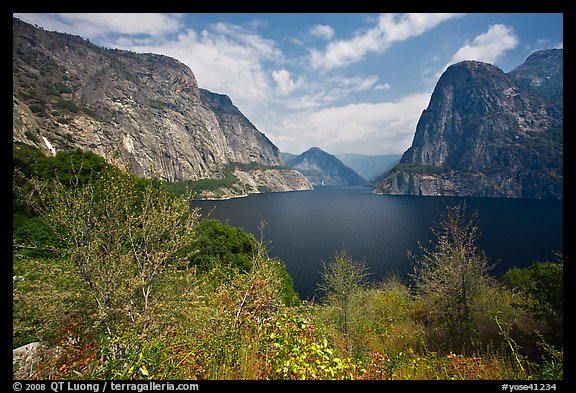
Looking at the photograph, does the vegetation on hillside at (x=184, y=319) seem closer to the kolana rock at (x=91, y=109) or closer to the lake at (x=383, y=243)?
the lake at (x=383, y=243)

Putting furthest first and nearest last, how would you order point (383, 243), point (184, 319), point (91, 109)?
point (91, 109) → point (383, 243) → point (184, 319)

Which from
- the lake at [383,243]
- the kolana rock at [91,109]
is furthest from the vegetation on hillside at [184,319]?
the kolana rock at [91,109]

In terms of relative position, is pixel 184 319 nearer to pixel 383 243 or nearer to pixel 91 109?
pixel 383 243

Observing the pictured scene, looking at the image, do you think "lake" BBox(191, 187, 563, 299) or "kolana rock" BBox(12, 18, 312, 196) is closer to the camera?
"lake" BBox(191, 187, 563, 299)

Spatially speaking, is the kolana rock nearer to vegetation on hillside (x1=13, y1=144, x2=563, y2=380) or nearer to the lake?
the lake

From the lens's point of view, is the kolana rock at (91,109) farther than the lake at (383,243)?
Yes

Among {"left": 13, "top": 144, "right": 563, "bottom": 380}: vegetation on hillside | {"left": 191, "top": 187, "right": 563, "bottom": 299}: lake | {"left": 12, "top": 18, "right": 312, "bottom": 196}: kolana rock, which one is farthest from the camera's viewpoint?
{"left": 12, "top": 18, "right": 312, "bottom": 196}: kolana rock

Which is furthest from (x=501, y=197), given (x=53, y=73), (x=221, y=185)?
(x=53, y=73)

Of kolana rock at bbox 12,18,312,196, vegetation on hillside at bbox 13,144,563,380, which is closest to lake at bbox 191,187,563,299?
vegetation on hillside at bbox 13,144,563,380

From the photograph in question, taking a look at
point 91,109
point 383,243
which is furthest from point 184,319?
point 91,109
